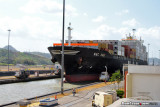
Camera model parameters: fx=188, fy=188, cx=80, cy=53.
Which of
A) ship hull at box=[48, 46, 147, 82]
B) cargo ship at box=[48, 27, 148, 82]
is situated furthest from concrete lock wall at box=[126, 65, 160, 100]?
ship hull at box=[48, 46, 147, 82]

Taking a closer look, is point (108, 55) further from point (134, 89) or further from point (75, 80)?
point (134, 89)

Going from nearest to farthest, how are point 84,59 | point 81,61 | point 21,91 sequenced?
point 21,91
point 81,61
point 84,59

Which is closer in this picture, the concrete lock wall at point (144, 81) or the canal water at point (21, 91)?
the concrete lock wall at point (144, 81)

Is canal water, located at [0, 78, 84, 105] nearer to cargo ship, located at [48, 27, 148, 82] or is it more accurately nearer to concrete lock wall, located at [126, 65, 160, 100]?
cargo ship, located at [48, 27, 148, 82]

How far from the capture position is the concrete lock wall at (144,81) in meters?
18.4

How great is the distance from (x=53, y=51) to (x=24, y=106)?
2664cm

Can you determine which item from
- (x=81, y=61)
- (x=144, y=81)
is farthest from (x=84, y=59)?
(x=144, y=81)

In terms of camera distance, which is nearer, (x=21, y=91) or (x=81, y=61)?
(x=21, y=91)

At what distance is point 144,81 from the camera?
61.7 feet

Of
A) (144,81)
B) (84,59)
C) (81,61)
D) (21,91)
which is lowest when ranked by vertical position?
(21,91)

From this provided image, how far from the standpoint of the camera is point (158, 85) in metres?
18.3

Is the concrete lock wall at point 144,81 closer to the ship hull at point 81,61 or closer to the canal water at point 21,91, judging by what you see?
the canal water at point 21,91

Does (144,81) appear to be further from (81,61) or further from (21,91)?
(81,61)

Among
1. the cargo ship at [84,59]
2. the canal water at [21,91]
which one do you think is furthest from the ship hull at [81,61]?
the canal water at [21,91]
